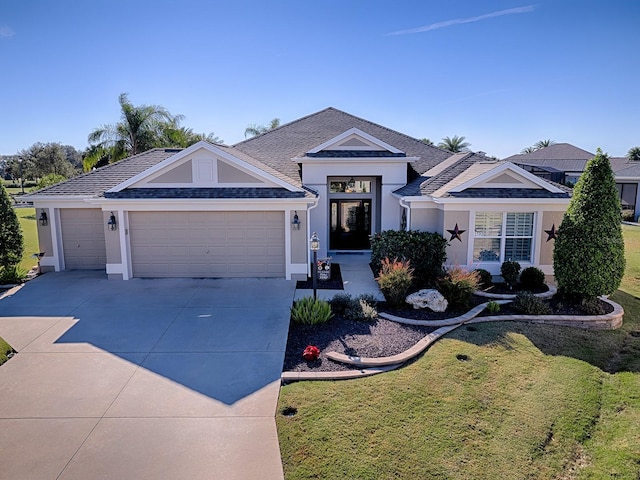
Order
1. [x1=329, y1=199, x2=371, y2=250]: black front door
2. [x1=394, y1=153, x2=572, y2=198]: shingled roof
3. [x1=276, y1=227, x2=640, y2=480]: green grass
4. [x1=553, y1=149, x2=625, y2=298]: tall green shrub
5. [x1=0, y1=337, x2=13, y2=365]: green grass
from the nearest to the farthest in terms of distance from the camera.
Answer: [x1=276, y1=227, x2=640, y2=480]: green grass → [x1=0, y1=337, x2=13, y2=365]: green grass → [x1=553, y1=149, x2=625, y2=298]: tall green shrub → [x1=394, y1=153, x2=572, y2=198]: shingled roof → [x1=329, y1=199, x2=371, y2=250]: black front door

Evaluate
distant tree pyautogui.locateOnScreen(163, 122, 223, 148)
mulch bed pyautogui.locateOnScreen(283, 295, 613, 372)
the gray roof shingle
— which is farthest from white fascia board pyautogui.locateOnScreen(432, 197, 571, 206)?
distant tree pyautogui.locateOnScreen(163, 122, 223, 148)

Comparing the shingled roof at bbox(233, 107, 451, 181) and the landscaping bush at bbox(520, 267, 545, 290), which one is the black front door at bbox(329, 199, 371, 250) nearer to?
the shingled roof at bbox(233, 107, 451, 181)

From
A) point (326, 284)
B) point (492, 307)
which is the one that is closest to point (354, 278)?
point (326, 284)

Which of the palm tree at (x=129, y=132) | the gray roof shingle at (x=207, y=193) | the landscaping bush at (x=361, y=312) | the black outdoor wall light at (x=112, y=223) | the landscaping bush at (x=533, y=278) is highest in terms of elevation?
the palm tree at (x=129, y=132)

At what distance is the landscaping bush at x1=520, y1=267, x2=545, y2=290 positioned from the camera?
12.3 m

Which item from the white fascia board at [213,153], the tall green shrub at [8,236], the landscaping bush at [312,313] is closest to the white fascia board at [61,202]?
the tall green shrub at [8,236]

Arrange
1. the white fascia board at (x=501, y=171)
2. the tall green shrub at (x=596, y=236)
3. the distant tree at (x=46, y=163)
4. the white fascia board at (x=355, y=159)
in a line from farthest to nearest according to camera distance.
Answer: the distant tree at (x=46, y=163), the white fascia board at (x=355, y=159), the white fascia board at (x=501, y=171), the tall green shrub at (x=596, y=236)

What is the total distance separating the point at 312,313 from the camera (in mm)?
9531

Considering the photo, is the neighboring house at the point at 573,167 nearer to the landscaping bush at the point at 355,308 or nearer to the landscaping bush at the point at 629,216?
the landscaping bush at the point at 629,216

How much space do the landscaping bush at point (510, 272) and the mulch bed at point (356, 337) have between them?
1931mm

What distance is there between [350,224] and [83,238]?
10.6 metres

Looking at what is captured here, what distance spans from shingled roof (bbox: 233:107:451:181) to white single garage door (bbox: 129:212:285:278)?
4649mm

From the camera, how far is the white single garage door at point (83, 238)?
14.5 meters

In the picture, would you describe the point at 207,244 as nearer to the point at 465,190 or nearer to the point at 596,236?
the point at 465,190
